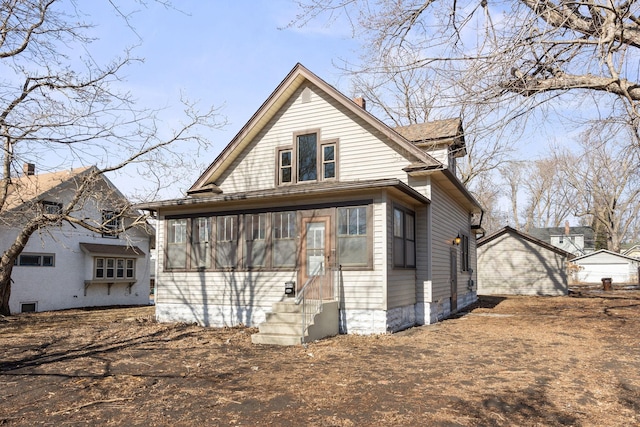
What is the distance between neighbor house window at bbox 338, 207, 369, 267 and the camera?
12188mm

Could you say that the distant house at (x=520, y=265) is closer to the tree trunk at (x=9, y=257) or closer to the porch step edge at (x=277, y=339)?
the porch step edge at (x=277, y=339)

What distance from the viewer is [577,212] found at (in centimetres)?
5544

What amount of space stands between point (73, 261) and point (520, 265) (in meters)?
25.3

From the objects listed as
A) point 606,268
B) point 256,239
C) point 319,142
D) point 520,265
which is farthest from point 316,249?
point 606,268

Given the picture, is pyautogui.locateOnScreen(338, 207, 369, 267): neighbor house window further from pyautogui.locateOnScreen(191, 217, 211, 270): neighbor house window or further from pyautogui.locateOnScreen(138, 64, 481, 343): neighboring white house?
pyautogui.locateOnScreen(191, 217, 211, 270): neighbor house window

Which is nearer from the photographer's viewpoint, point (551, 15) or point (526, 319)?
point (551, 15)

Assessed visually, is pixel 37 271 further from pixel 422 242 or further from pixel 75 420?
pixel 75 420

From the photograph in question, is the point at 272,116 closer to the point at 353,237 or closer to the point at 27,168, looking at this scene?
the point at 353,237

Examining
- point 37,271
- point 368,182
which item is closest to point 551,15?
point 368,182

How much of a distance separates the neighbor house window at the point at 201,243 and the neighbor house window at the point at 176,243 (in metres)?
0.31

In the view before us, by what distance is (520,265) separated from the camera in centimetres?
3033

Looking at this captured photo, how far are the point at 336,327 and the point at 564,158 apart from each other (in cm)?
4130

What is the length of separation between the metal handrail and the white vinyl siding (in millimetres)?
3648

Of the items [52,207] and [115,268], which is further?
[115,268]
